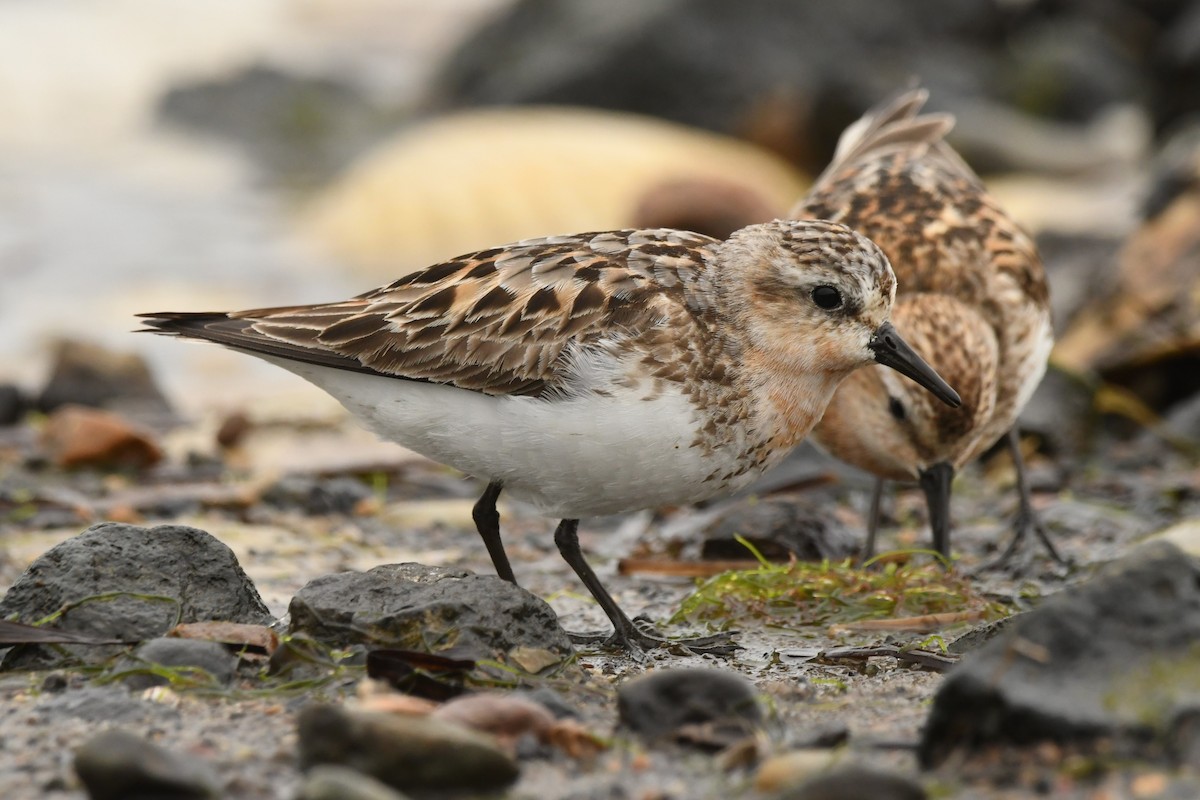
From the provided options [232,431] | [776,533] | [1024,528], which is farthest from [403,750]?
[232,431]

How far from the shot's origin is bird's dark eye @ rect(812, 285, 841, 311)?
5305 mm

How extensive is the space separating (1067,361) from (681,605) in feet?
15.5

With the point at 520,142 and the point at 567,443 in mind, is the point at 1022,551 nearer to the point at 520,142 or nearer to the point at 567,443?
the point at 567,443

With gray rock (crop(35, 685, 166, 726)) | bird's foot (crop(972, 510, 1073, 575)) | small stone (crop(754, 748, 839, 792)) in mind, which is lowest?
bird's foot (crop(972, 510, 1073, 575))

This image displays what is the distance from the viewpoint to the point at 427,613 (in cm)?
461

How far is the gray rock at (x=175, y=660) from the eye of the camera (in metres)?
4.48

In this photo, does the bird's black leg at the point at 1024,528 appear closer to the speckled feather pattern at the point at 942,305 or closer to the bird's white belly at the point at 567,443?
the speckled feather pattern at the point at 942,305

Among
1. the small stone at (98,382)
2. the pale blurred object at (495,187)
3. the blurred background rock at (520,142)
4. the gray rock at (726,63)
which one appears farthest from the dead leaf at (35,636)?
the gray rock at (726,63)

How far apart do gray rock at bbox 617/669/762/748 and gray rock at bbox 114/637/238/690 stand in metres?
1.28

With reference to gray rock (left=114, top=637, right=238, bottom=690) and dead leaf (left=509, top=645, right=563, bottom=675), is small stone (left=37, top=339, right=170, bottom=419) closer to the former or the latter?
gray rock (left=114, top=637, right=238, bottom=690)

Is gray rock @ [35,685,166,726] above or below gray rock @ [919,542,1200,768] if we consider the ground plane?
below

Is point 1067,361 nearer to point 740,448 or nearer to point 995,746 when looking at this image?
point 740,448

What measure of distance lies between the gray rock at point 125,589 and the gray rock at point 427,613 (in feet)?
1.26

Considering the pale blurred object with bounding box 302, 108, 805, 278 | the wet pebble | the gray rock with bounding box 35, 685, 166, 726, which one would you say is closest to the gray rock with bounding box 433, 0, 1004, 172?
the pale blurred object with bounding box 302, 108, 805, 278
